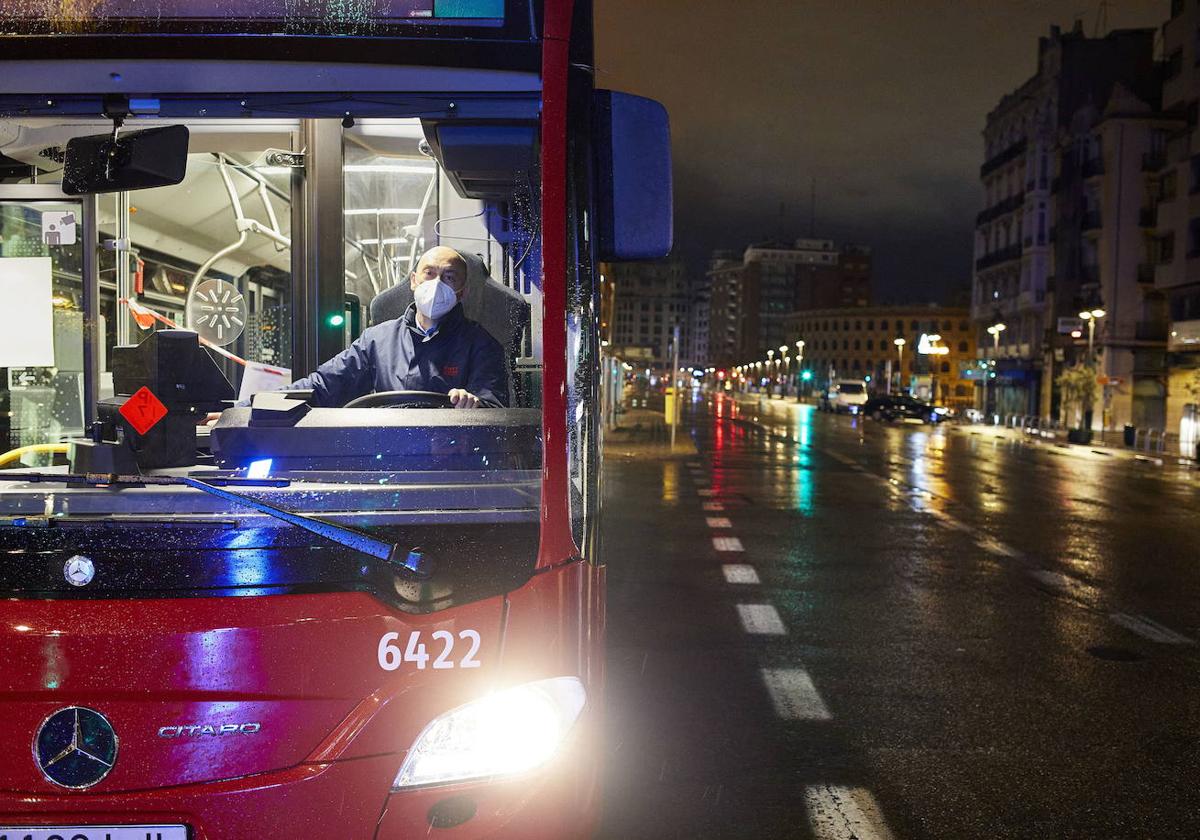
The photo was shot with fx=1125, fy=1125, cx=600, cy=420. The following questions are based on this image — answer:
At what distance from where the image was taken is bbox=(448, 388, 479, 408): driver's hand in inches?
131

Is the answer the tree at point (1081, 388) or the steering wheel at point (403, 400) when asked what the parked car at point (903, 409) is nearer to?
the tree at point (1081, 388)

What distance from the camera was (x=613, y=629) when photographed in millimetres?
7777

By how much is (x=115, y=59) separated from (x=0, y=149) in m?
0.62

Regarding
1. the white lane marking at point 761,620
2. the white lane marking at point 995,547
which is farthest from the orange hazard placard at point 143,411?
the white lane marking at point 995,547

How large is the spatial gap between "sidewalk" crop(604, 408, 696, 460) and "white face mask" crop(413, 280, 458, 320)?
22160 millimetres

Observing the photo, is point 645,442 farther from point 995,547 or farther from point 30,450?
point 30,450

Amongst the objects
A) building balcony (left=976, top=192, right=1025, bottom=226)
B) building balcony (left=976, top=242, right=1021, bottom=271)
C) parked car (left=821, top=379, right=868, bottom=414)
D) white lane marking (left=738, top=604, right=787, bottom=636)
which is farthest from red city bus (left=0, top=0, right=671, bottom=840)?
building balcony (left=976, top=242, right=1021, bottom=271)

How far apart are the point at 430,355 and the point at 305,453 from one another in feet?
2.70

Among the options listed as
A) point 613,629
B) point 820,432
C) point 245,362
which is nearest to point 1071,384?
point 820,432

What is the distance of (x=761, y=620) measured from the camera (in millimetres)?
8055

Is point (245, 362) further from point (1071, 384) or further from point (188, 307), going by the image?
point (1071, 384)

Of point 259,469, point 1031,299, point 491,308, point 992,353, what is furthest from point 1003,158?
point 259,469

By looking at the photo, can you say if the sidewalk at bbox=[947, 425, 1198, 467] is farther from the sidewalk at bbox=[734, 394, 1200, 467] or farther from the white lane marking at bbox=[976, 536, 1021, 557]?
the white lane marking at bbox=[976, 536, 1021, 557]

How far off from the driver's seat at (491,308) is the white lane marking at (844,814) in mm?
2079
